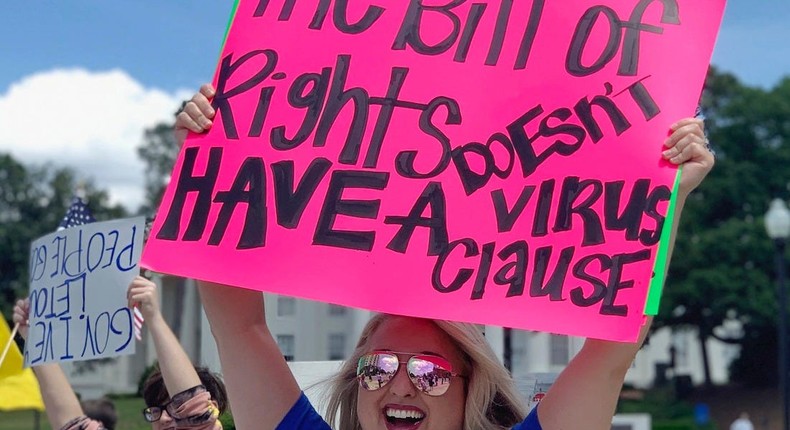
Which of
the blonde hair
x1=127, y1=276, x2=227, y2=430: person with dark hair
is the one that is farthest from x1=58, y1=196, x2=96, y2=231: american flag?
the blonde hair

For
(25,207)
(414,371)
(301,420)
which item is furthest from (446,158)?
(25,207)

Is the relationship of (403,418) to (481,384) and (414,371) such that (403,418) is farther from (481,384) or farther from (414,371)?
(481,384)

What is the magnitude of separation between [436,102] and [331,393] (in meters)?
0.89

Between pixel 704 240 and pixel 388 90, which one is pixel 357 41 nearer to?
pixel 388 90

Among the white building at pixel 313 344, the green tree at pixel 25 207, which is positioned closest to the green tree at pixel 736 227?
the white building at pixel 313 344

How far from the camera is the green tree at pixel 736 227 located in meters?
39.8

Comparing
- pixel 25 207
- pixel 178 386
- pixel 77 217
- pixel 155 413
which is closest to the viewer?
pixel 178 386

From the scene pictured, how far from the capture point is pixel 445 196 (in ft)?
8.39

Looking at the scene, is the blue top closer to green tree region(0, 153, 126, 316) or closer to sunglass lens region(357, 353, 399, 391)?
sunglass lens region(357, 353, 399, 391)

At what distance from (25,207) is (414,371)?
6262cm

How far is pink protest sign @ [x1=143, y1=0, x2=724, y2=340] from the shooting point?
2420 millimetres

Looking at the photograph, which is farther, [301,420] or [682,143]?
[301,420]

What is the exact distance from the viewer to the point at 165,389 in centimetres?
369

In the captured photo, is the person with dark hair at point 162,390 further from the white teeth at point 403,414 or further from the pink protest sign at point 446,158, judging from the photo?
the white teeth at point 403,414
